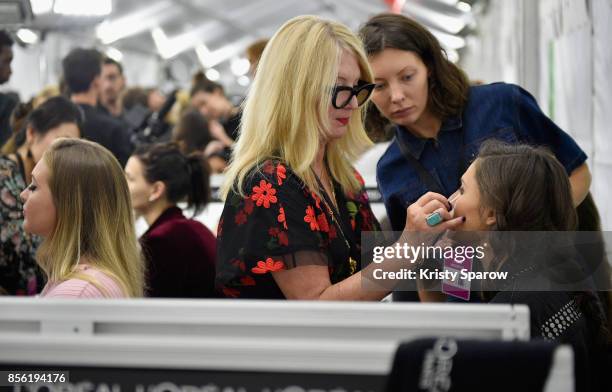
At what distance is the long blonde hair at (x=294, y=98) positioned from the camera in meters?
2.08

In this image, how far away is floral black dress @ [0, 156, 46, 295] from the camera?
3.24 m

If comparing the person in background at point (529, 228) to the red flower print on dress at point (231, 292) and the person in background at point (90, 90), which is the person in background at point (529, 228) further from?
the person in background at point (90, 90)

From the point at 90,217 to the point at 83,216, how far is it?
0.06 ft

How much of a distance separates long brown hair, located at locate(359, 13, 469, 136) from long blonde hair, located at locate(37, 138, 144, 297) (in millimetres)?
774

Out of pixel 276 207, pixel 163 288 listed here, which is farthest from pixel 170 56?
pixel 276 207

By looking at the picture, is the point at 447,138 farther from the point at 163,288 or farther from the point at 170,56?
the point at 170,56

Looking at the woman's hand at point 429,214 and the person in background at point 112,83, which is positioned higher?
the person in background at point 112,83

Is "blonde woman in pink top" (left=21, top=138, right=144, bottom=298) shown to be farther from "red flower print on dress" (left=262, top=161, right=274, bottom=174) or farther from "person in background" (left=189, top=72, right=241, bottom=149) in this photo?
"person in background" (left=189, top=72, right=241, bottom=149)

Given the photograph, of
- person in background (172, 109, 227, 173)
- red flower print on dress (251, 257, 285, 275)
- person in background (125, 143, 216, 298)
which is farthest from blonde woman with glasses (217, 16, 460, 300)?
person in background (172, 109, 227, 173)

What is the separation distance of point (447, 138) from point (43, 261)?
1.13 m

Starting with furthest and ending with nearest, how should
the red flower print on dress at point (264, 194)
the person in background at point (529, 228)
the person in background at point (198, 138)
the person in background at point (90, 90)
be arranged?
the person in background at point (198, 138) < the person in background at point (90, 90) < the red flower print on dress at point (264, 194) < the person in background at point (529, 228)

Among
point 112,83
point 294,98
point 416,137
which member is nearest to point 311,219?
point 294,98

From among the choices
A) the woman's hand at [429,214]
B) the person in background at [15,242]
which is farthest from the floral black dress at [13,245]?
the woman's hand at [429,214]

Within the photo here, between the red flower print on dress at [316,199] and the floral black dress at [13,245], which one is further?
the floral black dress at [13,245]
